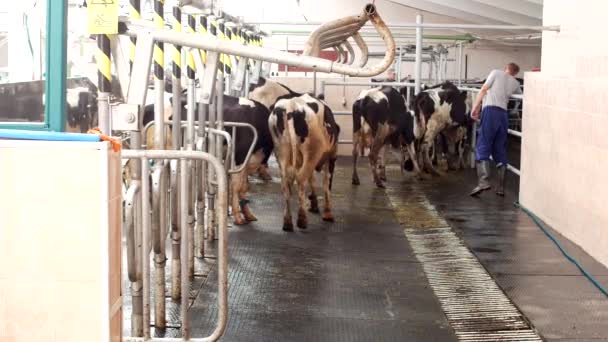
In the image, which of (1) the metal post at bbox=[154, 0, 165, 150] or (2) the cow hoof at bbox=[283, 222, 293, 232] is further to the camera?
(2) the cow hoof at bbox=[283, 222, 293, 232]

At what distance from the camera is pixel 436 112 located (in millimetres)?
14500

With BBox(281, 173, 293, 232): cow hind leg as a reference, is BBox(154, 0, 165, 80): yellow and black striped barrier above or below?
above

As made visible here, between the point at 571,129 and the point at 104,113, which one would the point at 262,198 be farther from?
the point at 104,113

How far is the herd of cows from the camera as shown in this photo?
368 inches

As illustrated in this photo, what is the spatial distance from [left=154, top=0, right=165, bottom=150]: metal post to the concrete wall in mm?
3968

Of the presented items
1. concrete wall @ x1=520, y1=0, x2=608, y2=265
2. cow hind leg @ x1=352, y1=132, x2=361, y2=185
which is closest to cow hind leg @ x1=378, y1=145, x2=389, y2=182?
cow hind leg @ x1=352, y1=132, x2=361, y2=185

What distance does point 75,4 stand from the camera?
5.57 m

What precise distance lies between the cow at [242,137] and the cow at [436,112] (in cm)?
494

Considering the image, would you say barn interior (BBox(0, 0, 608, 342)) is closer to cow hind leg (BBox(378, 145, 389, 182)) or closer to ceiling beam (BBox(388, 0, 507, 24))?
cow hind leg (BBox(378, 145, 389, 182))

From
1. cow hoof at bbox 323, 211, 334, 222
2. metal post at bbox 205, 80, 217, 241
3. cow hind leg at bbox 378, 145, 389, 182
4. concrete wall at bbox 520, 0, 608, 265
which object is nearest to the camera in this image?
metal post at bbox 205, 80, 217, 241

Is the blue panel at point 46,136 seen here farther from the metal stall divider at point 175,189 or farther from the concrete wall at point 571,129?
the concrete wall at point 571,129

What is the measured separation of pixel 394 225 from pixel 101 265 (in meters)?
6.67

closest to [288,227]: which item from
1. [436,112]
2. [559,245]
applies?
[559,245]

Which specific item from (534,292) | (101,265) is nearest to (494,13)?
(534,292)
